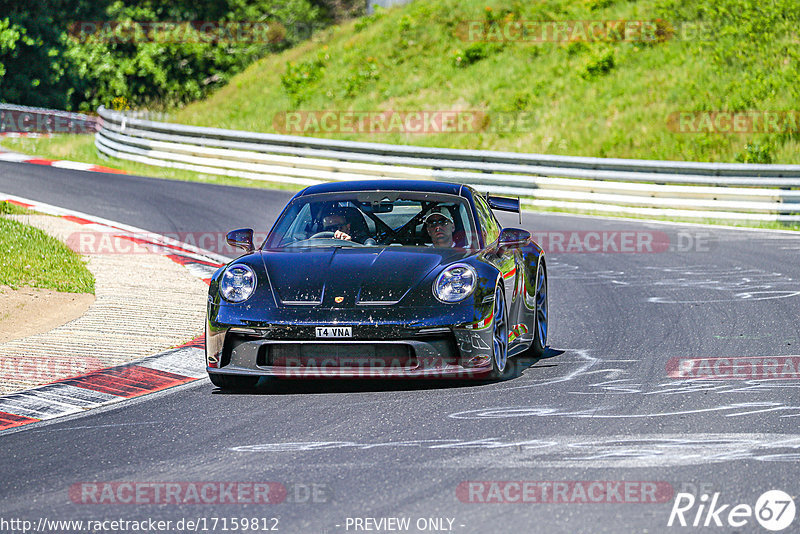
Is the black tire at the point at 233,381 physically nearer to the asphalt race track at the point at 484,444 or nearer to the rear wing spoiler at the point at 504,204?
the asphalt race track at the point at 484,444

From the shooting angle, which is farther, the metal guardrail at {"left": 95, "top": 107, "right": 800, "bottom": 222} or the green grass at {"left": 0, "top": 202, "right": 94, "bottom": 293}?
the metal guardrail at {"left": 95, "top": 107, "right": 800, "bottom": 222}

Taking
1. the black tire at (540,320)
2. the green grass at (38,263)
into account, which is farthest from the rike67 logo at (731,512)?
the green grass at (38,263)

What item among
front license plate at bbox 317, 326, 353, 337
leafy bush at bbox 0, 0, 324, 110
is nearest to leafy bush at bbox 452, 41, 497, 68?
leafy bush at bbox 0, 0, 324, 110

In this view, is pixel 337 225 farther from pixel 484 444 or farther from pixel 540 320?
pixel 484 444

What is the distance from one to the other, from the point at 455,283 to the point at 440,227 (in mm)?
1021

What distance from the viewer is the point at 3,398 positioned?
23.7 feet

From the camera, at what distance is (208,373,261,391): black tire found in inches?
293

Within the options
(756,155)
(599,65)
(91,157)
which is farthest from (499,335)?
(599,65)

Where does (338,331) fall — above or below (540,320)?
above

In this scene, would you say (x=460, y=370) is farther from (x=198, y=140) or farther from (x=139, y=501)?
(x=198, y=140)

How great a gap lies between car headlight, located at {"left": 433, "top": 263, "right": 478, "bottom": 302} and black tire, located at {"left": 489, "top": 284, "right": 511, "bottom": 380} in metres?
0.22

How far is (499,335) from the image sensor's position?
293 inches

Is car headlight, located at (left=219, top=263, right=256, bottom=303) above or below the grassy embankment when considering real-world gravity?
below

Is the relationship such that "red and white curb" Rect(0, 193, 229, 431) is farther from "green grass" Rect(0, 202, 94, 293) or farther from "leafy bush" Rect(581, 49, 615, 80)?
"leafy bush" Rect(581, 49, 615, 80)
